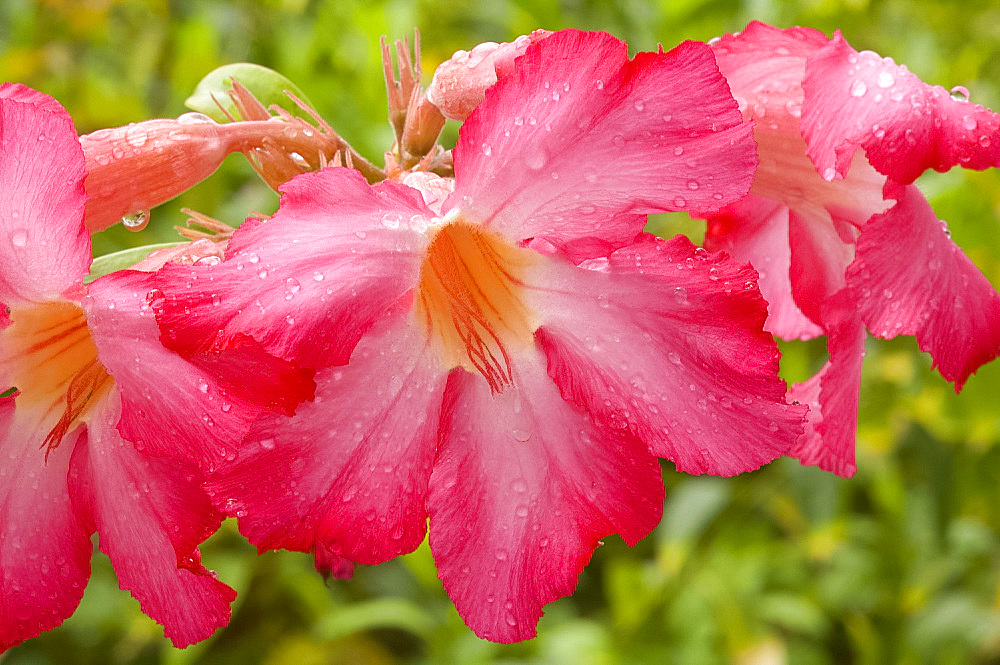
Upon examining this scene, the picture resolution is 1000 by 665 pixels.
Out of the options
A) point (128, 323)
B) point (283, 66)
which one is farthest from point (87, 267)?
point (283, 66)

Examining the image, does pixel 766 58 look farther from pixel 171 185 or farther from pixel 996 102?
pixel 996 102

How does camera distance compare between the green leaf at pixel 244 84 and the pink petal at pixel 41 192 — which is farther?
the green leaf at pixel 244 84

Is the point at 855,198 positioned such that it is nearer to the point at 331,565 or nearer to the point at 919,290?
the point at 919,290

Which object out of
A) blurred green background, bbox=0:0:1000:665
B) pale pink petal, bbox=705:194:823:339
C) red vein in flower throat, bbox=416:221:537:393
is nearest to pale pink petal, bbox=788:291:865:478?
pale pink petal, bbox=705:194:823:339

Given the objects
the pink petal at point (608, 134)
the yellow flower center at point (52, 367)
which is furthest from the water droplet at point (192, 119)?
the pink petal at point (608, 134)

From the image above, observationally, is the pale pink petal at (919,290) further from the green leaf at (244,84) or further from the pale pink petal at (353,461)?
the green leaf at (244,84)
